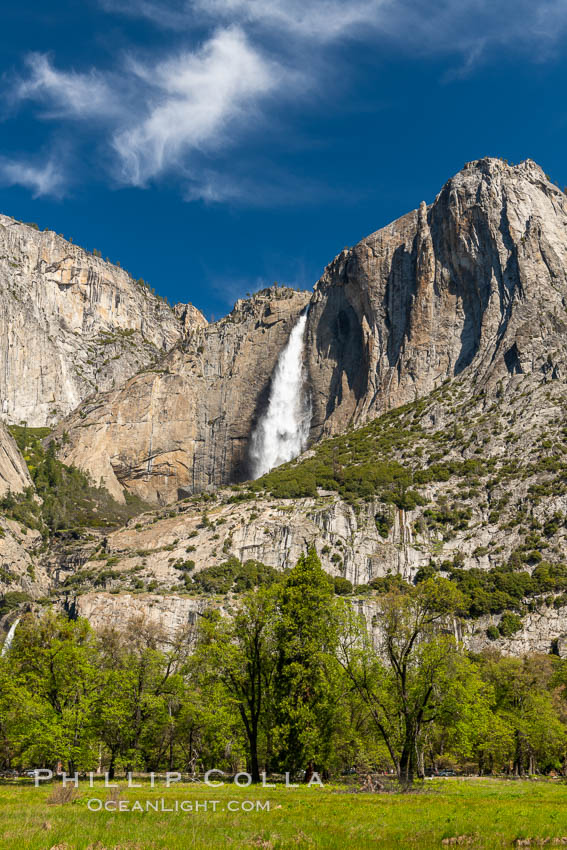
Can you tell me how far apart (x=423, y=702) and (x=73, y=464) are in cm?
13925

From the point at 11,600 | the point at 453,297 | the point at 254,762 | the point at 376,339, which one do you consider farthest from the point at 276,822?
the point at 376,339

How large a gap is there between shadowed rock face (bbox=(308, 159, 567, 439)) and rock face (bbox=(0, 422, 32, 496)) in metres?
60.3

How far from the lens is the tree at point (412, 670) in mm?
33094

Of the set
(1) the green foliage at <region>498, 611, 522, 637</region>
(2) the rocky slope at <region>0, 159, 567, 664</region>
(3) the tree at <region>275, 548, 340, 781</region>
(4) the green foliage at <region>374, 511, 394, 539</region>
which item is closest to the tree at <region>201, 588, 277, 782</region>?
(3) the tree at <region>275, 548, 340, 781</region>

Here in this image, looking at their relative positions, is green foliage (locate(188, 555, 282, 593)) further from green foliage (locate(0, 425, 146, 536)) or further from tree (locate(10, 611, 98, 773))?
tree (locate(10, 611, 98, 773))

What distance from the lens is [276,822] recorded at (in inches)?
708

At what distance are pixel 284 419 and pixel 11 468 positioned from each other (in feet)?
192

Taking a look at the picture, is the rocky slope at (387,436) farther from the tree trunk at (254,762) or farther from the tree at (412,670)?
the tree trunk at (254,762)

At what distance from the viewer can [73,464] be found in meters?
162

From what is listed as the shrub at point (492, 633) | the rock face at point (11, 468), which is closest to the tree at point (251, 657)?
the shrub at point (492, 633)

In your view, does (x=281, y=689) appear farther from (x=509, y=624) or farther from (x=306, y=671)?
(x=509, y=624)

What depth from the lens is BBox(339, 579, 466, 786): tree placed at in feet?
109

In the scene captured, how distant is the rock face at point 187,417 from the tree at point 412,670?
424ft

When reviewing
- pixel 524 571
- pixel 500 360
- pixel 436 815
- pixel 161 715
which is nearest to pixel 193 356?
pixel 500 360
